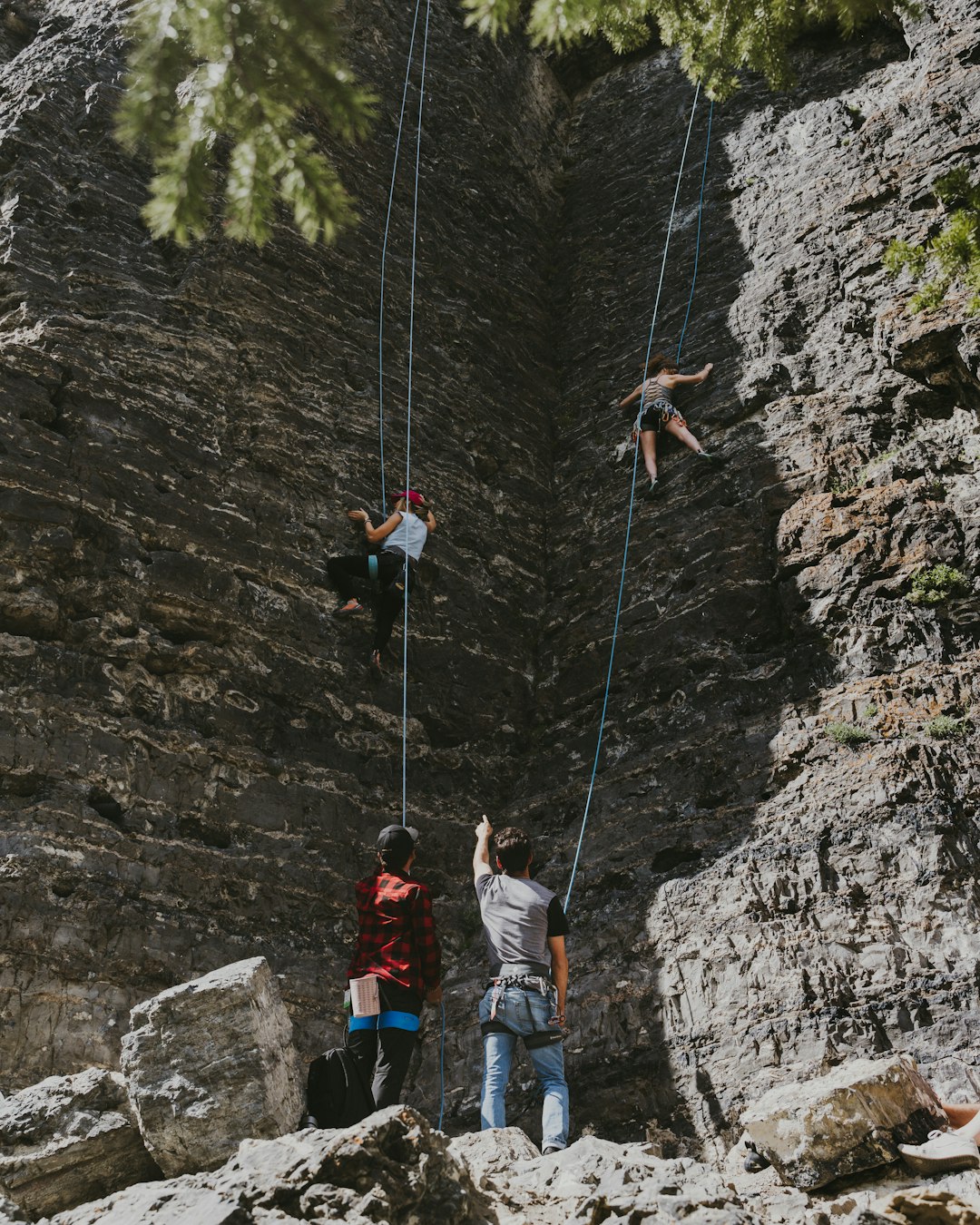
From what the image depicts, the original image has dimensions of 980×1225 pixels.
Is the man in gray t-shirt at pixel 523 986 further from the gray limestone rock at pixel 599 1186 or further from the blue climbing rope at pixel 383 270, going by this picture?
the blue climbing rope at pixel 383 270

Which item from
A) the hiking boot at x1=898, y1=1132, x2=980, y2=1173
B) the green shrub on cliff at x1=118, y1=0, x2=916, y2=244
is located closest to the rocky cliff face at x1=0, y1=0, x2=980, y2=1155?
the hiking boot at x1=898, y1=1132, x2=980, y2=1173

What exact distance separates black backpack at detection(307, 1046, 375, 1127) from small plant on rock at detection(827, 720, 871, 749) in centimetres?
323

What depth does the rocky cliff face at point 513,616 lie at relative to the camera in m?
5.67

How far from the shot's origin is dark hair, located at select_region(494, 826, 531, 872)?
17.5ft

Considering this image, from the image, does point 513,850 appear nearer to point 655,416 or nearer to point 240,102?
point 240,102

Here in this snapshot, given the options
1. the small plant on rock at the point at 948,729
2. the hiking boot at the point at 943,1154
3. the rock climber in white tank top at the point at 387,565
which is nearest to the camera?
the hiking boot at the point at 943,1154

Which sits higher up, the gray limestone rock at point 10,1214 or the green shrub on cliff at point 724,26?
the green shrub on cliff at point 724,26

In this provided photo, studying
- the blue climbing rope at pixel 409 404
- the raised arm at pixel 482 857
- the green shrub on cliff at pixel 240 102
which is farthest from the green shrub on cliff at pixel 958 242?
the blue climbing rope at pixel 409 404

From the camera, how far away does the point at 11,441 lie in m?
6.84

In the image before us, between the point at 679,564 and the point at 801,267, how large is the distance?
9.98 ft

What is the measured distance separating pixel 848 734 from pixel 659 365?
478cm

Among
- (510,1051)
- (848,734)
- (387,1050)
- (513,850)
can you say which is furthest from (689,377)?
(387,1050)

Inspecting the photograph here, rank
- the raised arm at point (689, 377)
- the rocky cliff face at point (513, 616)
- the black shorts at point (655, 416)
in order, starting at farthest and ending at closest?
1. the raised arm at point (689, 377)
2. the black shorts at point (655, 416)
3. the rocky cliff face at point (513, 616)

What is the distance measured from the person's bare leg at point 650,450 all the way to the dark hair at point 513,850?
4.54 metres
